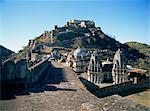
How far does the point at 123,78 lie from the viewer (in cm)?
4000

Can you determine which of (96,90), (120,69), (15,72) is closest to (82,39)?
(120,69)

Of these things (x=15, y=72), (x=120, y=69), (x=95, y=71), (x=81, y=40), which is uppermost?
(x=81, y=40)

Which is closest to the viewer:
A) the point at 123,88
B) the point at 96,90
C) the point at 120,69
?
the point at 96,90

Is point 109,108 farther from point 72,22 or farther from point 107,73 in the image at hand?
point 72,22

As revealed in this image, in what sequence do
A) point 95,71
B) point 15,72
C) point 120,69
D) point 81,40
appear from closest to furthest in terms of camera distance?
point 15,72
point 120,69
point 95,71
point 81,40

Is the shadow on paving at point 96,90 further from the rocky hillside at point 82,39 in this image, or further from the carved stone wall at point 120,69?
the rocky hillside at point 82,39

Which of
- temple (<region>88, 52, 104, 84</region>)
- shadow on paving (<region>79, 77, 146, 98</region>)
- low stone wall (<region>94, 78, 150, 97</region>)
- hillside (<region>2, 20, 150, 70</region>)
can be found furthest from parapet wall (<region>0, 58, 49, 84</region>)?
hillside (<region>2, 20, 150, 70</region>)

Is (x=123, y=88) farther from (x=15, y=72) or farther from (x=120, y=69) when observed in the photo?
(x=15, y=72)

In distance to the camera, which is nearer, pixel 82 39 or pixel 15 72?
pixel 15 72

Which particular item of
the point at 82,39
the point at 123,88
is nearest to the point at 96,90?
the point at 123,88

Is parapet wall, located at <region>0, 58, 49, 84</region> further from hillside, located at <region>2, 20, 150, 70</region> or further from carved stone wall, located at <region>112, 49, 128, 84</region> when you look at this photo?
hillside, located at <region>2, 20, 150, 70</region>

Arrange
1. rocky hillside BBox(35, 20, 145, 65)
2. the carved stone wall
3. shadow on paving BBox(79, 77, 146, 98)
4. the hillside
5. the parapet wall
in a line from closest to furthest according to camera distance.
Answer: the parapet wall < shadow on paving BBox(79, 77, 146, 98) < the carved stone wall < the hillside < rocky hillside BBox(35, 20, 145, 65)

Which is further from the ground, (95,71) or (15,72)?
(15,72)

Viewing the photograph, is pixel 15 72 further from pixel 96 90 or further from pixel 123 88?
pixel 123 88
